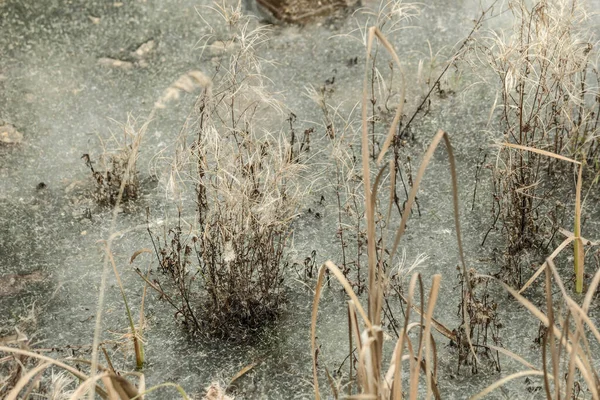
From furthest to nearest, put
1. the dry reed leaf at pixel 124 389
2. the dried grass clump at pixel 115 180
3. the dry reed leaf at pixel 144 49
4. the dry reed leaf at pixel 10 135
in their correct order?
the dry reed leaf at pixel 144 49
the dry reed leaf at pixel 10 135
the dried grass clump at pixel 115 180
the dry reed leaf at pixel 124 389

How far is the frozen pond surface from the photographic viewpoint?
336 centimetres

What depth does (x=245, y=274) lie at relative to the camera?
3.39 meters

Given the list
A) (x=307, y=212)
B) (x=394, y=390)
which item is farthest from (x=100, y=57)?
(x=394, y=390)

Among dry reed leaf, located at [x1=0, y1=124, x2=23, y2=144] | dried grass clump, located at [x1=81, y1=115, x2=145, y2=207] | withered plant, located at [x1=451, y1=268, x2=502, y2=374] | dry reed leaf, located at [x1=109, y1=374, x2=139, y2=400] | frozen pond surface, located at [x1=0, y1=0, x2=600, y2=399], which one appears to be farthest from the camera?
dry reed leaf, located at [x1=0, y1=124, x2=23, y2=144]

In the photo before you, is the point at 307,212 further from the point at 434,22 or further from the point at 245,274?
the point at 434,22

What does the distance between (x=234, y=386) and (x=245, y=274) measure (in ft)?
1.41

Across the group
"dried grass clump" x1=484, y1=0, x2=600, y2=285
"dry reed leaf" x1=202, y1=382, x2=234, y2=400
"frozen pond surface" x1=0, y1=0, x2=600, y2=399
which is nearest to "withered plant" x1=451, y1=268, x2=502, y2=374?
"frozen pond surface" x1=0, y1=0, x2=600, y2=399

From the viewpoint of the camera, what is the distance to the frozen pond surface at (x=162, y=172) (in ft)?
11.0

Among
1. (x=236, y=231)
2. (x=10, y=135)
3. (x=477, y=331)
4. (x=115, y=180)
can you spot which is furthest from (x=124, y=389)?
(x=10, y=135)

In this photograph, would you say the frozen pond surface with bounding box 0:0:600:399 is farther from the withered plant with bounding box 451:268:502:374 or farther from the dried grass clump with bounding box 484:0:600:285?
the dried grass clump with bounding box 484:0:600:285

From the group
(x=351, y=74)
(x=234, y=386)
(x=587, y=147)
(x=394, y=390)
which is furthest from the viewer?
(x=351, y=74)

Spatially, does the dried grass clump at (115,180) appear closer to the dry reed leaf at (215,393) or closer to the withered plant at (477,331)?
the dry reed leaf at (215,393)

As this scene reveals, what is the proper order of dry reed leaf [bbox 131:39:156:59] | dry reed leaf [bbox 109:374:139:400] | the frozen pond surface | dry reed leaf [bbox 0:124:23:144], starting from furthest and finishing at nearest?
dry reed leaf [bbox 131:39:156:59], dry reed leaf [bbox 0:124:23:144], the frozen pond surface, dry reed leaf [bbox 109:374:139:400]

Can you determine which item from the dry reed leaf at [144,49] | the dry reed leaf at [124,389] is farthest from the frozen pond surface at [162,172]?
the dry reed leaf at [124,389]
